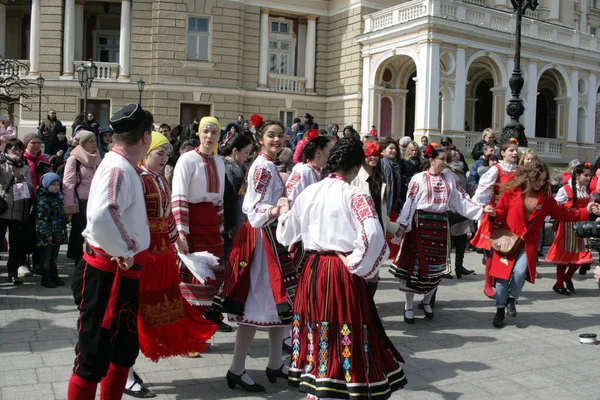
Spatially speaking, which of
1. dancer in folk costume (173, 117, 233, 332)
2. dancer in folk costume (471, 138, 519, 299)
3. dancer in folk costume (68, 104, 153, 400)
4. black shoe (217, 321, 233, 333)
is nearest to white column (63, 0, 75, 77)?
dancer in folk costume (471, 138, 519, 299)

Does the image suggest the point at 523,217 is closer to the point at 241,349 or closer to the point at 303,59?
the point at 241,349

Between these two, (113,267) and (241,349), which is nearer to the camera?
(113,267)

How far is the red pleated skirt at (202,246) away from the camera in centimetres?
566

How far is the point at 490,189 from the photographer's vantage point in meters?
8.01

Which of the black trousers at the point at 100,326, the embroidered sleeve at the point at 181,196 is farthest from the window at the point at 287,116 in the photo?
the black trousers at the point at 100,326

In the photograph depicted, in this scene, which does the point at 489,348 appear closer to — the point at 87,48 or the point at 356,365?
the point at 356,365

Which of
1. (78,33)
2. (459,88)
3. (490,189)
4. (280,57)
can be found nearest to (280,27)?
(280,57)

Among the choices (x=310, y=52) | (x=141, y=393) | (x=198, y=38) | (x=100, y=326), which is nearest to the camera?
(x=100, y=326)

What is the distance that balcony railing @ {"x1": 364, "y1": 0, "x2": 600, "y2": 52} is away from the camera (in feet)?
83.4

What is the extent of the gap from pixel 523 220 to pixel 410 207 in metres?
1.29

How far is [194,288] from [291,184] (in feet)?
4.29

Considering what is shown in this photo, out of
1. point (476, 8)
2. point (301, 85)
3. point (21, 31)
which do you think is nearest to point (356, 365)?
point (476, 8)

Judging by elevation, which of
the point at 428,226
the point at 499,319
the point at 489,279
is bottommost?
the point at 499,319

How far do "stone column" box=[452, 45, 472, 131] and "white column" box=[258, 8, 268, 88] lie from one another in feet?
29.2
